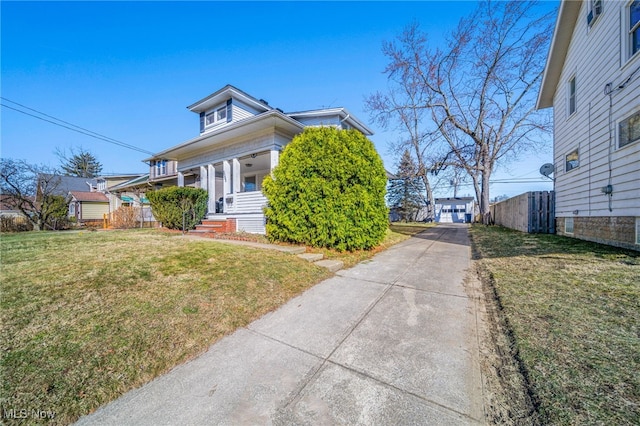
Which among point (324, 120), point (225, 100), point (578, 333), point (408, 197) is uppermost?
point (225, 100)

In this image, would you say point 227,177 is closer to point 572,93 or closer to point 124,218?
point 124,218

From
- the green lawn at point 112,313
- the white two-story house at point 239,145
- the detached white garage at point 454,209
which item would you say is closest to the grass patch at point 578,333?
the green lawn at point 112,313

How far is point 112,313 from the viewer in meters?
2.43

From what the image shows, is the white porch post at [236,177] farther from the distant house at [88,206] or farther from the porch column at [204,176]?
the distant house at [88,206]

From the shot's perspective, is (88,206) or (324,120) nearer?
(324,120)

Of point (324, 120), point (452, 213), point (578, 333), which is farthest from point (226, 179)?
point (452, 213)

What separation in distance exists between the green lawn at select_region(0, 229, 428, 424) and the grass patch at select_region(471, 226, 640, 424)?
101 inches

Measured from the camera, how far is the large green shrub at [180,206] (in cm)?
961

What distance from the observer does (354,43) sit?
10.4 metres

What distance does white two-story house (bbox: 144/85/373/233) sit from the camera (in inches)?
337

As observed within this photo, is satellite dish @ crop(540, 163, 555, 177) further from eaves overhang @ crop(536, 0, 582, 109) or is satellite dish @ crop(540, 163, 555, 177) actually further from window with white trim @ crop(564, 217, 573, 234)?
eaves overhang @ crop(536, 0, 582, 109)

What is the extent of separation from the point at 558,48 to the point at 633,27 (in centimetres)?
442

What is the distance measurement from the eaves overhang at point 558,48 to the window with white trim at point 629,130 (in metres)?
5.17

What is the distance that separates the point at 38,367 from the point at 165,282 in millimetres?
1549
